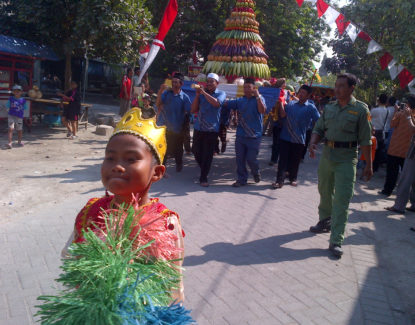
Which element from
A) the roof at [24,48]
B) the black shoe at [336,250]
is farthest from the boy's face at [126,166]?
the roof at [24,48]

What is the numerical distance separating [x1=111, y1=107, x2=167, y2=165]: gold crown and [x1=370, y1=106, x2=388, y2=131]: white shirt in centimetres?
871

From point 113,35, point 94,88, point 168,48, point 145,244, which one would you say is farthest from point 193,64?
point 145,244

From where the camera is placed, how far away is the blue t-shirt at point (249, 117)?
696cm

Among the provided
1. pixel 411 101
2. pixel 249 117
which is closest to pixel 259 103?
pixel 249 117

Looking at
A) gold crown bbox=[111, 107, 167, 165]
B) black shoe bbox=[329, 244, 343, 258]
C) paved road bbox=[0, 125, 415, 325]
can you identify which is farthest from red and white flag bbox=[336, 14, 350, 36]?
gold crown bbox=[111, 107, 167, 165]

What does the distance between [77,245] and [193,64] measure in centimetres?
1727

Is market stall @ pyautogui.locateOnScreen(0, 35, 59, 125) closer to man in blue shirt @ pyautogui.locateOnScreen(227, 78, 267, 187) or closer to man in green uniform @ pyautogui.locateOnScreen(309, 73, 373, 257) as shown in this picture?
man in blue shirt @ pyautogui.locateOnScreen(227, 78, 267, 187)

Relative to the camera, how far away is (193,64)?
17.9m

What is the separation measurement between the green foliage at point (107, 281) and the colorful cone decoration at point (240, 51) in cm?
718

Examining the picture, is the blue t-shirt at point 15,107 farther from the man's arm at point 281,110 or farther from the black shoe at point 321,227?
the black shoe at point 321,227

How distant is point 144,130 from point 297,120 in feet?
18.7

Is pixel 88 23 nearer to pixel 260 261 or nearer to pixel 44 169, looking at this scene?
pixel 44 169

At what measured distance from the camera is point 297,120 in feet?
23.5

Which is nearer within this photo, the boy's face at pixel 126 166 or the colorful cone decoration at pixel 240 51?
the boy's face at pixel 126 166
